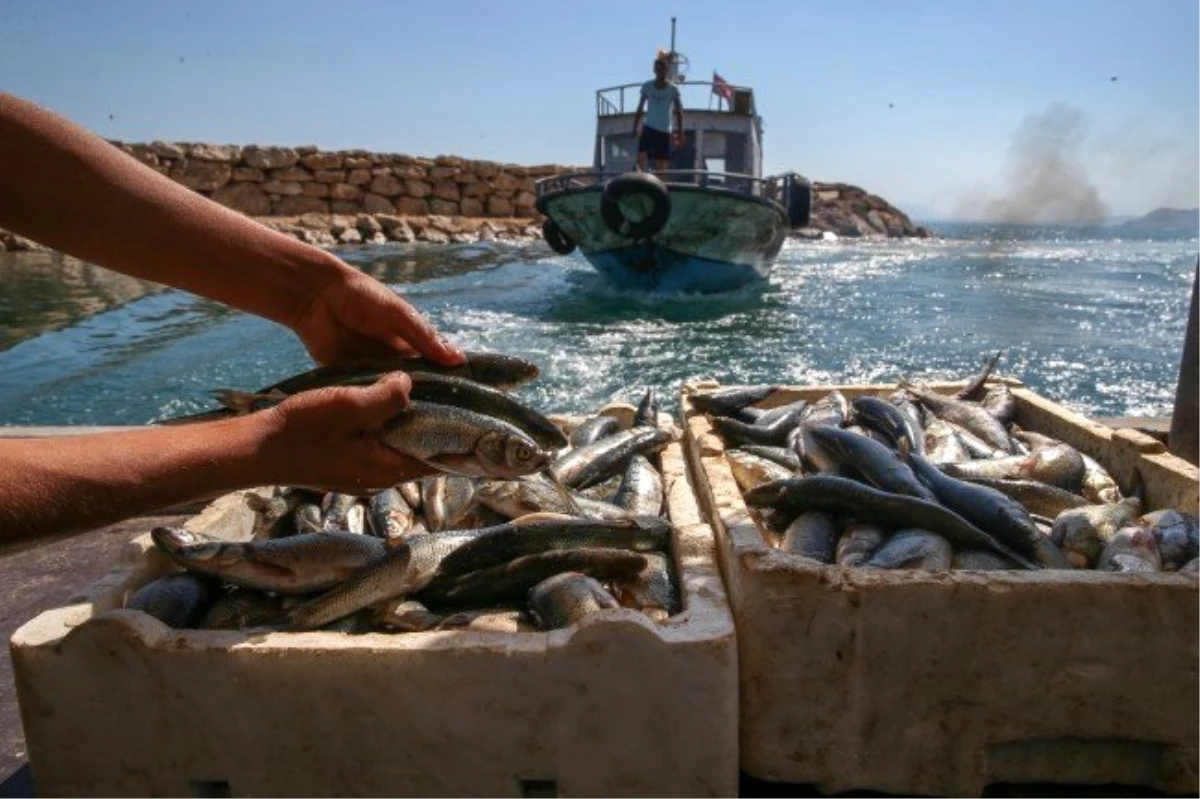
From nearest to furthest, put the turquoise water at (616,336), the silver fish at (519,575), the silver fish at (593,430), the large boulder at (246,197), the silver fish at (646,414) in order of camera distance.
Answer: the silver fish at (519,575)
the silver fish at (593,430)
the silver fish at (646,414)
the turquoise water at (616,336)
the large boulder at (246,197)

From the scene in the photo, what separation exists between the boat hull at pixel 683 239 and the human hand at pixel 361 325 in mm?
12937

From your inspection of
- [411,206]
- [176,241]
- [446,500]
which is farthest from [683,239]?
[411,206]

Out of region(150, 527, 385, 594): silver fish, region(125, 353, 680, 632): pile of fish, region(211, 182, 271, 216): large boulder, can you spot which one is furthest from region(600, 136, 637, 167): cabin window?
region(150, 527, 385, 594): silver fish

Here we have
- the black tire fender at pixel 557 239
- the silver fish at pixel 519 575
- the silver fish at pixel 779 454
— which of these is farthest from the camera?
the black tire fender at pixel 557 239

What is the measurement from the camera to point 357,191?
3209 centimetres

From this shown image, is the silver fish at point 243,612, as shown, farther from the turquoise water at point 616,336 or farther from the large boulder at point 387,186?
the large boulder at point 387,186

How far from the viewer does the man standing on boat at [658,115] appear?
16547 mm

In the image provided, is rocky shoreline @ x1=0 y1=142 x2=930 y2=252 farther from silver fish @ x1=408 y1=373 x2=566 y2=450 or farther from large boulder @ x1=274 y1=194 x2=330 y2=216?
silver fish @ x1=408 y1=373 x2=566 y2=450

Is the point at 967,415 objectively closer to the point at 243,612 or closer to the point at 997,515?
the point at 997,515

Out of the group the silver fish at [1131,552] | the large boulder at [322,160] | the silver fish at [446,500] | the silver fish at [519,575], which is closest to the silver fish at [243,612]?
the silver fish at [519,575]

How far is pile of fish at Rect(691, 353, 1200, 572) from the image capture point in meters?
2.75

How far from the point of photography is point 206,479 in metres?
1.88

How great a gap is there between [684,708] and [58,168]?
2245mm

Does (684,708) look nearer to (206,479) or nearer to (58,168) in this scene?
(206,479)
